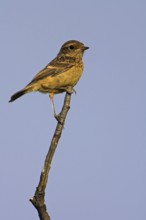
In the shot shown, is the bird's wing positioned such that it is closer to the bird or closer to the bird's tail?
the bird

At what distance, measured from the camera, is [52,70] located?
39.6ft

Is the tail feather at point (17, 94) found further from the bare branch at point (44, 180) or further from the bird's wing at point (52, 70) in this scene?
the bare branch at point (44, 180)

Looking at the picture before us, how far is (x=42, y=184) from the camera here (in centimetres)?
670

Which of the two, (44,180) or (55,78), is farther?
(55,78)

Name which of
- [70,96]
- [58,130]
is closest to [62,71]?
[70,96]

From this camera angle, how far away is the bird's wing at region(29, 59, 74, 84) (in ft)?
39.0

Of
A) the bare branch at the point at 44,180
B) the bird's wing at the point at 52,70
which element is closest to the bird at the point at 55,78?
the bird's wing at the point at 52,70

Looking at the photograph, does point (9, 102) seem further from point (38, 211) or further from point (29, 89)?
point (38, 211)

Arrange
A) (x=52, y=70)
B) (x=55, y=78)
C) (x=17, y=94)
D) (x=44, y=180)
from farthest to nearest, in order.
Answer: (x=52, y=70) < (x=55, y=78) < (x=17, y=94) < (x=44, y=180)

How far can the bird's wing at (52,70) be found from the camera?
11.9m

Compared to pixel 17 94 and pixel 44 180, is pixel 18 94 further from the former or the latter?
pixel 44 180

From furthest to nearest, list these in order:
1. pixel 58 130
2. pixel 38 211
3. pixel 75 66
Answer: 1. pixel 75 66
2. pixel 58 130
3. pixel 38 211

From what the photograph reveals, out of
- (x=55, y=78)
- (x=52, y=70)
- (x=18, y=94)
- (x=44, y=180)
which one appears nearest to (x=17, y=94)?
(x=18, y=94)

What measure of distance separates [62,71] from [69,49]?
1.43 metres
